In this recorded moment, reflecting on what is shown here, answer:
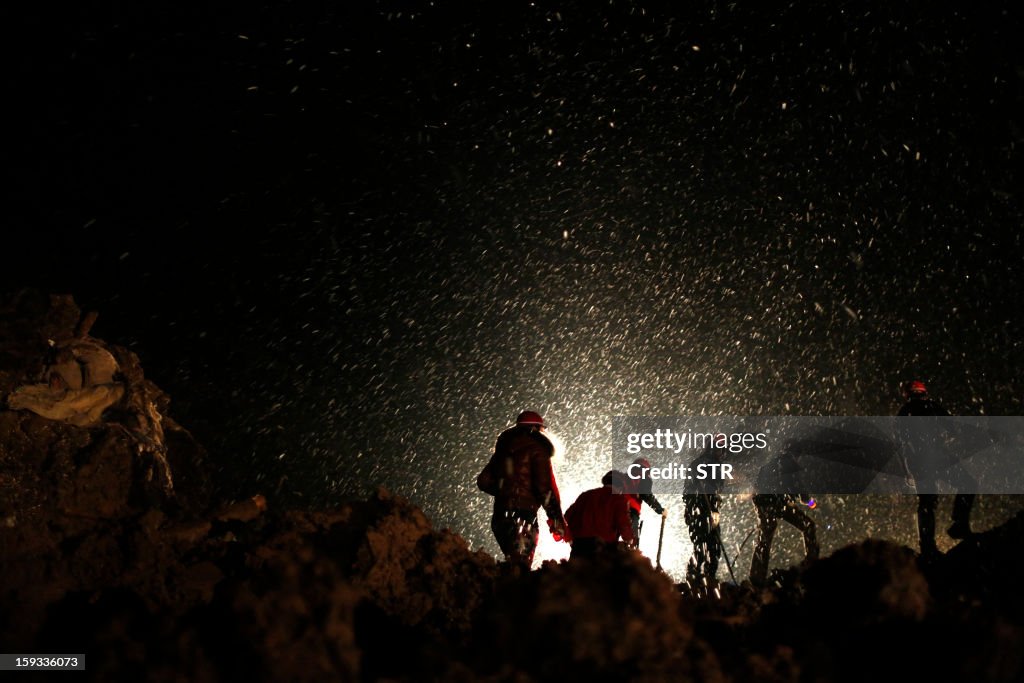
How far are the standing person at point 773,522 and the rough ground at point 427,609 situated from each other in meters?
Result: 2.80

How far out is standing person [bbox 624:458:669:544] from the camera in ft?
19.7

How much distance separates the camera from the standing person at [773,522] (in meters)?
6.70

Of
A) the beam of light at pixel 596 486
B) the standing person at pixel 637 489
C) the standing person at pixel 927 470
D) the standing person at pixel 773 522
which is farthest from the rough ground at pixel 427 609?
the beam of light at pixel 596 486

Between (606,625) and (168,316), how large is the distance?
77.3ft

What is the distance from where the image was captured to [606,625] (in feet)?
5.32

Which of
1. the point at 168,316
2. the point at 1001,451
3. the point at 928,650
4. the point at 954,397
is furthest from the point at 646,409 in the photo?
the point at 928,650

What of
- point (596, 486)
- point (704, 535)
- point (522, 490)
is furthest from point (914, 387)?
point (596, 486)

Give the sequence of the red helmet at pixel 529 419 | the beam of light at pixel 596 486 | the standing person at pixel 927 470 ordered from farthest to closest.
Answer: the beam of light at pixel 596 486 < the red helmet at pixel 529 419 < the standing person at pixel 927 470

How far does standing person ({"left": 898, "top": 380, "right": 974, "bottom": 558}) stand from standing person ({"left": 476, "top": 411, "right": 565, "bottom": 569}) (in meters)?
2.97

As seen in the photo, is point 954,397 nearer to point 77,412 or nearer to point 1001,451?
point 1001,451

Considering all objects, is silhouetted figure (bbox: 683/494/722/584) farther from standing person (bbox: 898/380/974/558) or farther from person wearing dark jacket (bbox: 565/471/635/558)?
standing person (bbox: 898/380/974/558)

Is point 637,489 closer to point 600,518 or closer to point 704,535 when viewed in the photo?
point 600,518

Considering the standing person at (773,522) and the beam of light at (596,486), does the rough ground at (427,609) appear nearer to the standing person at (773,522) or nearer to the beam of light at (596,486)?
the standing person at (773,522)

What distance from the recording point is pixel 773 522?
723 centimetres
